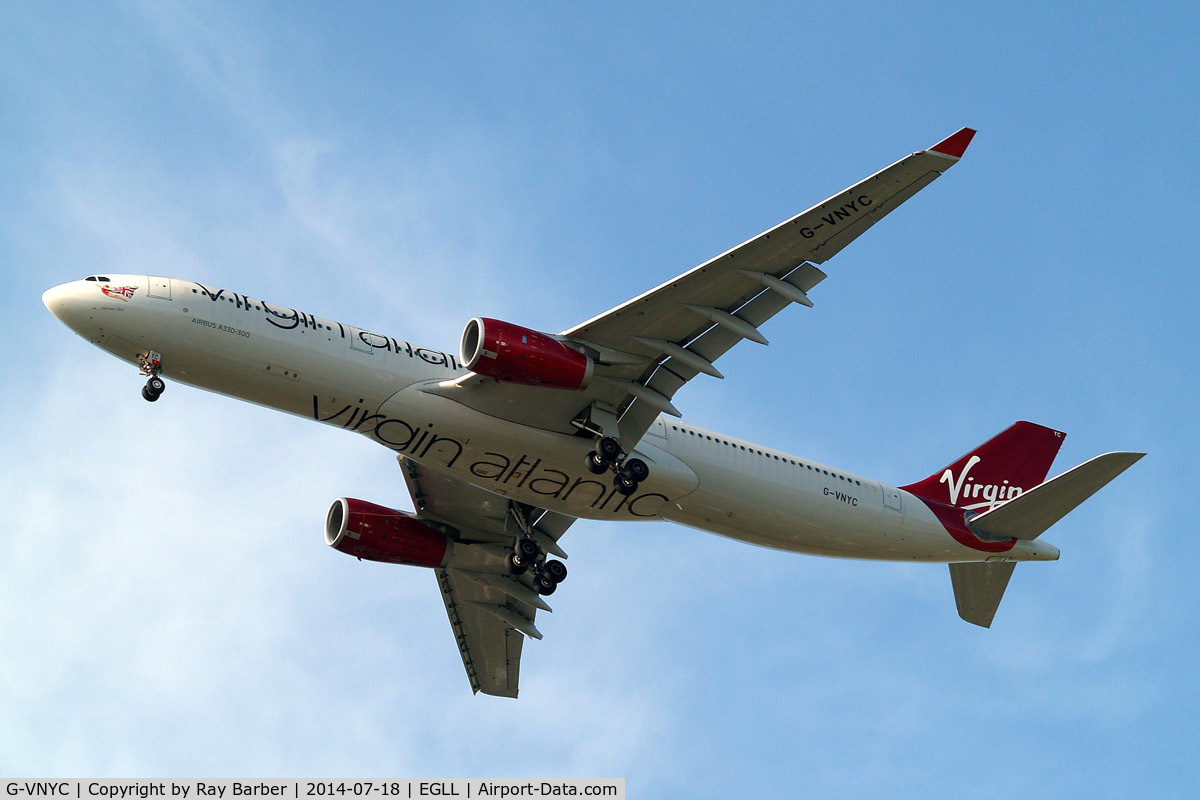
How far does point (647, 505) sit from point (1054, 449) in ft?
46.2

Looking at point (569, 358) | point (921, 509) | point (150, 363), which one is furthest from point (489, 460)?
point (921, 509)

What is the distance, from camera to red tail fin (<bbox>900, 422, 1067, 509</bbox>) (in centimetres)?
3444

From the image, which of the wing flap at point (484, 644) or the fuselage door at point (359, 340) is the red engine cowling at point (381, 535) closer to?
the wing flap at point (484, 644)

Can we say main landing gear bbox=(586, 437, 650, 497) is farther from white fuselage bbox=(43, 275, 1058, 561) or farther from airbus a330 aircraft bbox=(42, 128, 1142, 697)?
white fuselage bbox=(43, 275, 1058, 561)

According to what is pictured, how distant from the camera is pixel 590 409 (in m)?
28.6

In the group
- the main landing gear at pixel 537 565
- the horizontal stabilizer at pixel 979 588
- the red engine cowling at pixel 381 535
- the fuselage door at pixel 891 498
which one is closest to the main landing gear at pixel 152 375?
the red engine cowling at pixel 381 535

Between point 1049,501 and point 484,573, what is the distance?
16276 millimetres

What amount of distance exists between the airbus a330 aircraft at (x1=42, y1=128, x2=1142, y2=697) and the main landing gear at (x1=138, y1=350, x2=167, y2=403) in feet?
0.13

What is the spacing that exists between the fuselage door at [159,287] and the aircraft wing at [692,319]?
6.46m

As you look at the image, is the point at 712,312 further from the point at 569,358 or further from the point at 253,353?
the point at 253,353

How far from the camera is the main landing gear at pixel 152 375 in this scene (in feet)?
85.7

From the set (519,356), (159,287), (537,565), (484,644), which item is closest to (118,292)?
(159,287)

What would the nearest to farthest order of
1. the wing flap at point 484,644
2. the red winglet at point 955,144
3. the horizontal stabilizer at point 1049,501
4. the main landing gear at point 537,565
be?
the red winglet at point 955,144, the horizontal stabilizer at point 1049,501, the main landing gear at point 537,565, the wing flap at point 484,644

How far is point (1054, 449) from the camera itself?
120 feet
